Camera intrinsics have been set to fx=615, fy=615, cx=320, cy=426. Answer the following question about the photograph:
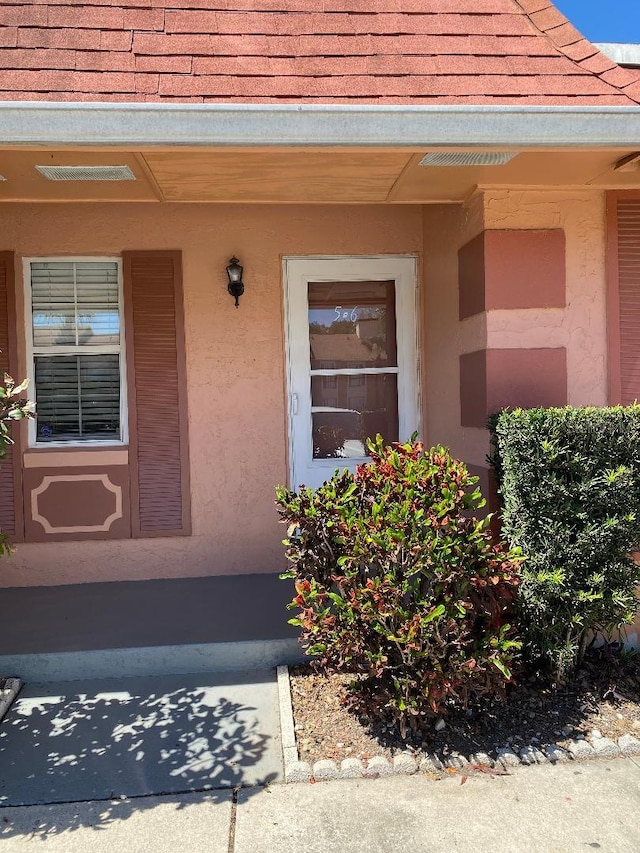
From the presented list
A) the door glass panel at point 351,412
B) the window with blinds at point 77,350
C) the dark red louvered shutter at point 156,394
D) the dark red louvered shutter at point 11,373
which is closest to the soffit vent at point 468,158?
the door glass panel at point 351,412

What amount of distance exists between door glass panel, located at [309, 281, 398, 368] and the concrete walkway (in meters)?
3.39

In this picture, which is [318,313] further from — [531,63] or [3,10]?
[3,10]

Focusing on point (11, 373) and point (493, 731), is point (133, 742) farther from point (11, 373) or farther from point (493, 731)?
point (11, 373)

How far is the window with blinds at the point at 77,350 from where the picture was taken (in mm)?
5137

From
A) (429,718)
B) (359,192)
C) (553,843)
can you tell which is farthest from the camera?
(359,192)

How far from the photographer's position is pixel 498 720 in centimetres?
321

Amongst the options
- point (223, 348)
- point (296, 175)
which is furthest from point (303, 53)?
point (223, 348)

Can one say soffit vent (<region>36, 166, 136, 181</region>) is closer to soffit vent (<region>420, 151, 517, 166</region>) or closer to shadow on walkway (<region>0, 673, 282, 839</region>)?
soffit vent (<region>420, 151, 517, 166</region>)

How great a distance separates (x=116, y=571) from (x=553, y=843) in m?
3.74

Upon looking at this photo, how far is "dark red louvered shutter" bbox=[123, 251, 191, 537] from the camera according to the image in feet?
16.6

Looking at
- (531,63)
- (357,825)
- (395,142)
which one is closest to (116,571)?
(357,825)

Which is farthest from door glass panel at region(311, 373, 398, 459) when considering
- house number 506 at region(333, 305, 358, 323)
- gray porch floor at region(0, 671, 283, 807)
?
gray porch floor at region(0, 671, 283, 807)

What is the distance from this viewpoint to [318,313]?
17.6 feet

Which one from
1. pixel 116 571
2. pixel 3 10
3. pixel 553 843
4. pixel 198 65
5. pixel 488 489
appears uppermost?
pixel 3 10
